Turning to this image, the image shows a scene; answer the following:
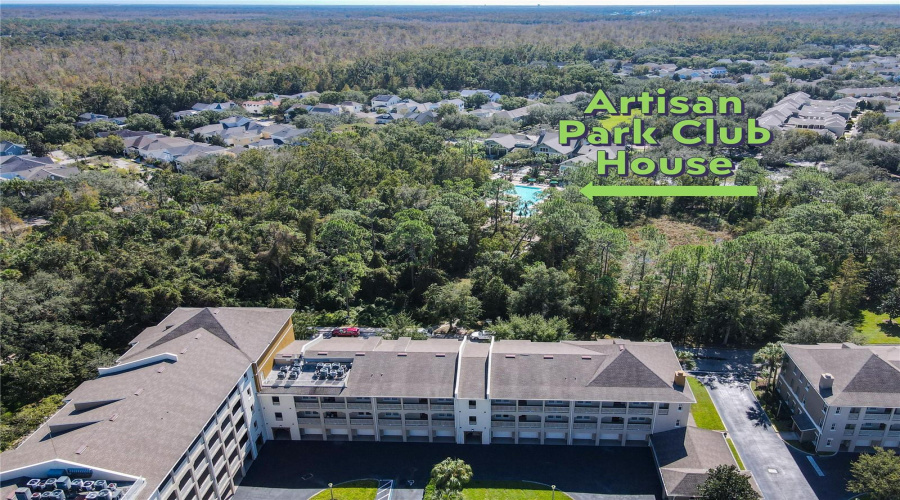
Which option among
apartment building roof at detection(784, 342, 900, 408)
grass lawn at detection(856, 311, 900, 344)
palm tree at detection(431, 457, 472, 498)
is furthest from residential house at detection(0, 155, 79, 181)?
grass lawn at detection(856, 311, 900, 344)

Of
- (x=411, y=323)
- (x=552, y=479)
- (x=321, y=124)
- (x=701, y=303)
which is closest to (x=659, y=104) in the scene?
(x=321, y=124)

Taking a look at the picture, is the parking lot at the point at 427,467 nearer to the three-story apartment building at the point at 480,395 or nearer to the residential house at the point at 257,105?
the three-story apartment building at the point at 480,395

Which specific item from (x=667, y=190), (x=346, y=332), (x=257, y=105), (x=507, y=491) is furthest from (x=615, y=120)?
(x=507, y=491)

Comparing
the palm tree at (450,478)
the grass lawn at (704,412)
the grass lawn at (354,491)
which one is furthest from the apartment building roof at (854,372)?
the grass lawn at (354,491)

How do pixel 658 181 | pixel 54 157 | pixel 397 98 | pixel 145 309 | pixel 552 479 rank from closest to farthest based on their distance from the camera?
pixel 552 479
pixel 145 309
pixel 658 181
pixel 54 157
pixel 397 98

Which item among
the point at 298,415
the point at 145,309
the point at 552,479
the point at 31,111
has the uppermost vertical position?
the point at 31,111

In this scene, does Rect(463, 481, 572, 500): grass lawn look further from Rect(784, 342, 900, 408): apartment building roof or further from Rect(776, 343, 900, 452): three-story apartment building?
Rect(784, 342, 900, 408): apartment building roof

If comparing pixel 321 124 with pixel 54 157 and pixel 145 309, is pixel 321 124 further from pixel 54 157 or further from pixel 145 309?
pixel 145 309
